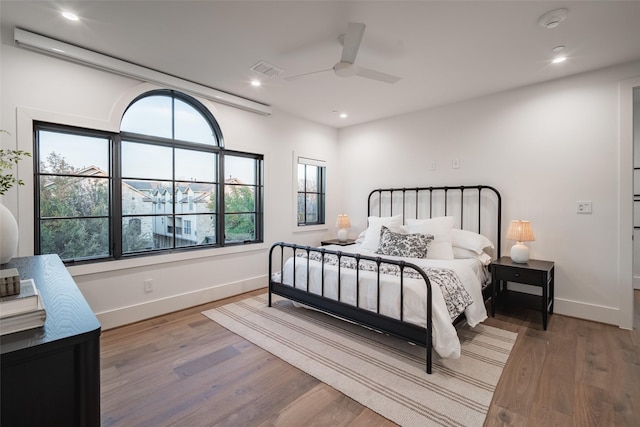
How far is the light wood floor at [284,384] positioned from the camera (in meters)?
1.70

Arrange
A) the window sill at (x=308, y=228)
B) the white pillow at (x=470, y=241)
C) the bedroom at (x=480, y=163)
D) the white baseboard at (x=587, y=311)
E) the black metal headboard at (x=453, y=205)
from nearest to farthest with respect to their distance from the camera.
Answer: the bedroom at (x=480, y=163)
the white baseboard at (x=587, y=311)
the white pillow at (x=470, y=241)
the black metal headboard at (x=453, y=205)
the window sill at (x=308, y=228)

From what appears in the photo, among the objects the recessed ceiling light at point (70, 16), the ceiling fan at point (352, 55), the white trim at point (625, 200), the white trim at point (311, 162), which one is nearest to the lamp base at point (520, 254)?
the white trim at point (625, 200)

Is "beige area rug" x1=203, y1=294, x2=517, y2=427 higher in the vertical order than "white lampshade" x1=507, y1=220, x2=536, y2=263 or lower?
lower

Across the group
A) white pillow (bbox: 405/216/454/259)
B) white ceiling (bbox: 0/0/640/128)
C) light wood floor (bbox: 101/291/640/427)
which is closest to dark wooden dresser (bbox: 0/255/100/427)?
light wood floor (bbox: 101/291/640/427)

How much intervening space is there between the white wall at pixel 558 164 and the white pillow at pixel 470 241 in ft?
1.13

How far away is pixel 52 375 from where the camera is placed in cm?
75

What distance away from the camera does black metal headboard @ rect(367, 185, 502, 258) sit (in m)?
3.65

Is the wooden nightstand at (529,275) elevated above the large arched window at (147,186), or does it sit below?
below

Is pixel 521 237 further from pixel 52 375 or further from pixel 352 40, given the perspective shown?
pixel 52 375

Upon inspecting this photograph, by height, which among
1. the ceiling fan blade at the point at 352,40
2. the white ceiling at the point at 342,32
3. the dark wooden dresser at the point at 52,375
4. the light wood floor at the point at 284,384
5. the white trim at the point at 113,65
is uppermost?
the white ceiling at the point at 342,32

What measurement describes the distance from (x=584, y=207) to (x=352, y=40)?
2954mm

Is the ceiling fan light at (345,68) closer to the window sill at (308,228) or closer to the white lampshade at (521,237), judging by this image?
the white lampshade at (521,237)

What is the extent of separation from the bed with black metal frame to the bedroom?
17cm

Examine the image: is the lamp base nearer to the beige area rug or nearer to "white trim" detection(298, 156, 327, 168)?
the beige area rug
